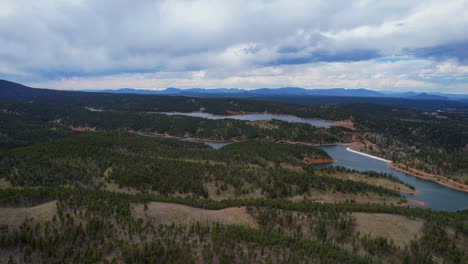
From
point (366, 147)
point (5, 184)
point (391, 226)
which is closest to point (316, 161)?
point (366, 147)

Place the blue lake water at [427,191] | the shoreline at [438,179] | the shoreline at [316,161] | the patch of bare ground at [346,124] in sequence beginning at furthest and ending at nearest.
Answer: the patch of bare ground at [346,124] → the shoreline at [316,161] → the shoreline at [438,179] → the blue lake water at [427,191]

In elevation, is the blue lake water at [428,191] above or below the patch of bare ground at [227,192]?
below

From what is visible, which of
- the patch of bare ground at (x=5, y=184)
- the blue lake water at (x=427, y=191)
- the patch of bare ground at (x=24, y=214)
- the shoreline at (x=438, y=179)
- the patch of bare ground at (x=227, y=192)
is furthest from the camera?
the shoreline at (x=438, y=179)

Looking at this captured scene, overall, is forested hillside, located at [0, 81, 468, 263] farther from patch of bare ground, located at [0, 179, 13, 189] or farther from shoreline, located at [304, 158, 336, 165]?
shoreline, located at [304, 158, 336, 165]

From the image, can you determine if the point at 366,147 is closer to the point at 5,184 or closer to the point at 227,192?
the point at 227,192

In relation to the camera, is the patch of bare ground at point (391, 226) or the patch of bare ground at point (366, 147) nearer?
the patch of bare ground at point (391, 226)

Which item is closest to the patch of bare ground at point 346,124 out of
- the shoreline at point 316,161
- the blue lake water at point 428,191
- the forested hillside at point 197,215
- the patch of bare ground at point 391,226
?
the blue lake water at point 428,191

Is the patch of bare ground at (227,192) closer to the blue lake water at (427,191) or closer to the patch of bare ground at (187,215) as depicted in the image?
the patch of bare ground at (187,215)
